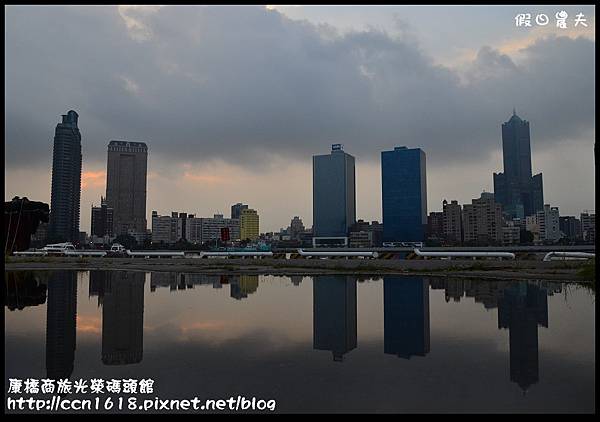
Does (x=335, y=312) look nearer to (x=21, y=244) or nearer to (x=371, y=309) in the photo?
(x=371, y=309)

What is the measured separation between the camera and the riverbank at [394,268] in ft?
87.6

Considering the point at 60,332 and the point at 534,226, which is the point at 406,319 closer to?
the point at 60,332

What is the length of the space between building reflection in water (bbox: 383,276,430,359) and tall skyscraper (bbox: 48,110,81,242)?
191m

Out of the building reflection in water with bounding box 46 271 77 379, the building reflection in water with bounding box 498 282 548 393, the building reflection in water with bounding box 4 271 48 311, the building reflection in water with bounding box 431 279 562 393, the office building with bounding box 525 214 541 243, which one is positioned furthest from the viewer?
the office building with bounding box 525 214 541 243

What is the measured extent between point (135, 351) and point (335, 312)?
7.31 metres

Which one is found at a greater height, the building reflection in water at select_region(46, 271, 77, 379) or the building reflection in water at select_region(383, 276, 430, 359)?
the building reflection in water at select_region(383, 276, 430, 359)

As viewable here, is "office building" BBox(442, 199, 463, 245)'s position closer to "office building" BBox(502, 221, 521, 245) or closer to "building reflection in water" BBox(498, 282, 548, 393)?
"office building" BBox(502, 221, 521, 245)

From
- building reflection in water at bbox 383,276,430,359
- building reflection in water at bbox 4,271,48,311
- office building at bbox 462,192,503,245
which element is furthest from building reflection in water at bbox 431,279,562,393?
office building at bbox 462,192,503,245

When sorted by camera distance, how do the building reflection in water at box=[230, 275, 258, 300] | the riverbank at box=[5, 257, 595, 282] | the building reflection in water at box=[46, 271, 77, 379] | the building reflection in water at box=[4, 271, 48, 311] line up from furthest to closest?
1. the riverbank at box=[5, 257, 595, 282]
2. the building reflection in water at box=[230, 275, 258, 300]
3. the building reflection in water at box=[4, 271, 48, 311]
4. the building reflection in water at box=[46, 271, 77, 379]

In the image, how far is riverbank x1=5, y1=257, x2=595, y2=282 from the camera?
1051 inches

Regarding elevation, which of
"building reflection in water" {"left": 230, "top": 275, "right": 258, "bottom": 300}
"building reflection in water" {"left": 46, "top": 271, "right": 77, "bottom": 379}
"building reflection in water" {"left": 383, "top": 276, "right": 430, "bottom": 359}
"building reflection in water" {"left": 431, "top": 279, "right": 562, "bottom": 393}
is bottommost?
"building reflection in water" {"left": 230, "top": 275, "right": 258, "bottom": 300}

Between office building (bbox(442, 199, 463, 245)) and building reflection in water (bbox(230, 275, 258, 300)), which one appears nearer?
building reflection in water (bbox(230, 275, 258, 300))

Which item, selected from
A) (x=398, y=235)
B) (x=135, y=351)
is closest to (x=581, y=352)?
(x=135, y=351)

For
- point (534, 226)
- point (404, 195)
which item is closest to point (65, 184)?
point (404, 195)
